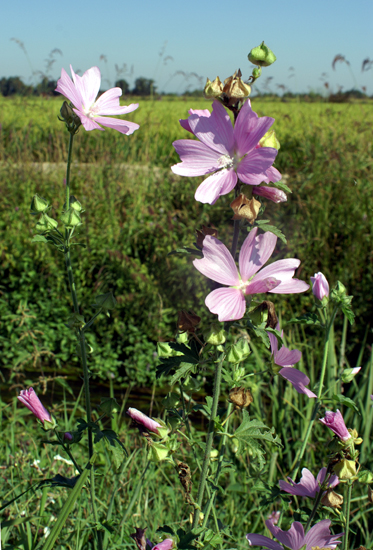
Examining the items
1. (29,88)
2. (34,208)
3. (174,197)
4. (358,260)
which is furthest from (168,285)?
(29,88)

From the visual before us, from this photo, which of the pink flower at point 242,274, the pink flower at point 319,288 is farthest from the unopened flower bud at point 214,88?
the pink flower at point 319,288

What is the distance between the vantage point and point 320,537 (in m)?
0.88

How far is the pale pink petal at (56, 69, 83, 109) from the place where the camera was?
818mm

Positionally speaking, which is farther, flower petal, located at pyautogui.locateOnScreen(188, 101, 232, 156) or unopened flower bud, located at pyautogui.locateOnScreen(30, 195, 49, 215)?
unopened flower bud, located at pyautogui.locateOnScreen(30, 195, 49, 215)

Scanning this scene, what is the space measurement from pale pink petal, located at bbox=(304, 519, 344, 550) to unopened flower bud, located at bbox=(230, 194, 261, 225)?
2.00 feet

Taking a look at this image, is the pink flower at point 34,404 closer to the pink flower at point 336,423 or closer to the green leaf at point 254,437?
the green leaf at point 254,437

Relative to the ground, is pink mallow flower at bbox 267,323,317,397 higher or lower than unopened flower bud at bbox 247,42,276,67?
lower

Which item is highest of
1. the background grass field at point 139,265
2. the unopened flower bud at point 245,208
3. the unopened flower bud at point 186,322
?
the unopened flower bud at point 245,208

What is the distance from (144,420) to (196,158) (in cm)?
48

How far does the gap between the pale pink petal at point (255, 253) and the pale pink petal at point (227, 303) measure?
0.06m

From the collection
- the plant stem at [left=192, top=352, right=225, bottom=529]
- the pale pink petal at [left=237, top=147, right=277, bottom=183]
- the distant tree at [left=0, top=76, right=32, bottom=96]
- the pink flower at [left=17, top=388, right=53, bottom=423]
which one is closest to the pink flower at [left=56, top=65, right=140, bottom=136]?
the pale pink petal at [left=237, top=147, right=277, bottom=183]

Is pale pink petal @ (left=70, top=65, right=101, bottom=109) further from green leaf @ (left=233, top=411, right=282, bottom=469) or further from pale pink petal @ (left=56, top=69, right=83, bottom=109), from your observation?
green leaf @ (left=233, top=411, right=282, bottom=469)

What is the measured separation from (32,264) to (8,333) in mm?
529

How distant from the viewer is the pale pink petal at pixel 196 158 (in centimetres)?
75
